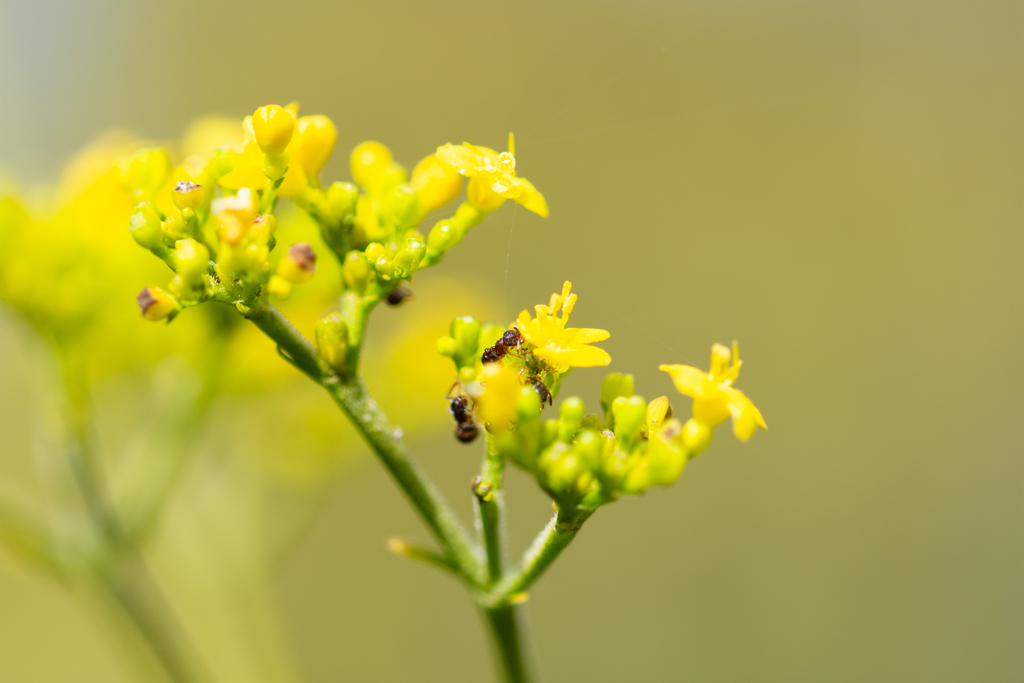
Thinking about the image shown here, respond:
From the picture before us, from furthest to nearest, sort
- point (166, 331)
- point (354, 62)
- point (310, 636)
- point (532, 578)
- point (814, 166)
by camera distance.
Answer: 1. point (354, 62)
2. point (814, 166)
3. point (310, 636)
4. point (166, 331)
5. point (532, 578)

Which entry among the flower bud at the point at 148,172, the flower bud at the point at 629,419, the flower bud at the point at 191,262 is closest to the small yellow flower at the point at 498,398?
the flower bud at the point at 629,419

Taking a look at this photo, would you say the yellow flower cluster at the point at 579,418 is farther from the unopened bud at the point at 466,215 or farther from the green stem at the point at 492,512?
the unopened bud at the point at 466,215

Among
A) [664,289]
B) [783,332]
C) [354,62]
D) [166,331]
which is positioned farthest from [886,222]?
[166,331]

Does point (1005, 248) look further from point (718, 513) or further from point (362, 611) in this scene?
point (362, 611)

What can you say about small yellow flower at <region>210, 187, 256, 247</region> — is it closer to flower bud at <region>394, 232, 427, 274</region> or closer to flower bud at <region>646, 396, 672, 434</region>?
flower bud at <region>394, 232, 427, 274</region>

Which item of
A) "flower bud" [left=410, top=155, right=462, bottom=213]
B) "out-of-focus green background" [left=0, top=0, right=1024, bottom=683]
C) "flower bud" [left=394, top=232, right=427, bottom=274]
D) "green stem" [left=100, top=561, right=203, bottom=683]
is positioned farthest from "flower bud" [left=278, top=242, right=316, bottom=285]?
"out-of-focus green background" [left=0, top=0, right=1024, bottom=683]

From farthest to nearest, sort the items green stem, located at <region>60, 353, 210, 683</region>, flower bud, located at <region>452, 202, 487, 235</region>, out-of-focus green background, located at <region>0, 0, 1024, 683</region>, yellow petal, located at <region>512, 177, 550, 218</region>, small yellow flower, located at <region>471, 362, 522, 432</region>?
out-of-focus green background, located at <region>0, 0, 1024, 683</region> → green stem, located at <region>60, 353, 210, 683</region> → flower bud, located at <region>452, 202, 487, 235</region> → yellow petal, located at <region>512, 177, 550, 218</region> → small yellow flower, located at <region>471, 362, 522, 432</region>
